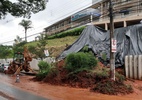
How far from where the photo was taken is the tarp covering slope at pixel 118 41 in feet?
69.8

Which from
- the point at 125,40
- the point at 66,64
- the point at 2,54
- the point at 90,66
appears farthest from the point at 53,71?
the point at 2,54

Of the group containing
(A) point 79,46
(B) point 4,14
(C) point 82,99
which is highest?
(B) point 4,14

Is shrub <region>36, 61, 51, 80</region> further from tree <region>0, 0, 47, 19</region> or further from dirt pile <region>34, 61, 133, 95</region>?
tree <region>0, 0, 47, 19</region>

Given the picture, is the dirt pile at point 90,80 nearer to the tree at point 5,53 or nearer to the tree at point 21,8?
the tree at point 21,8

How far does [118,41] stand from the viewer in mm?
22906

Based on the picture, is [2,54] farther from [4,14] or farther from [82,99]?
[82,99]

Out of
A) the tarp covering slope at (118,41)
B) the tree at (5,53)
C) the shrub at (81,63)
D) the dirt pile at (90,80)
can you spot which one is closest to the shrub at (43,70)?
the dirt pile at (90,80)

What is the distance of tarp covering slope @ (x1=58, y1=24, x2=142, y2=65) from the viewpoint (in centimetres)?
2126

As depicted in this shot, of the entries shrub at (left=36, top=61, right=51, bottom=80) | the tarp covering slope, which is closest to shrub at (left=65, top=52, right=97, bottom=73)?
the tarp covering slope

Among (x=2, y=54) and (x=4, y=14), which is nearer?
(x=4, y=14)

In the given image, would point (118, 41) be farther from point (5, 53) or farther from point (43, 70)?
point (5, 53)

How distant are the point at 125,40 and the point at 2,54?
165ft

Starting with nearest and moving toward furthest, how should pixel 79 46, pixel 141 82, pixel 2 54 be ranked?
pixel 141 82, pixel 79 46, pixel 2 54

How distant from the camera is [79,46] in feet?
82.7
